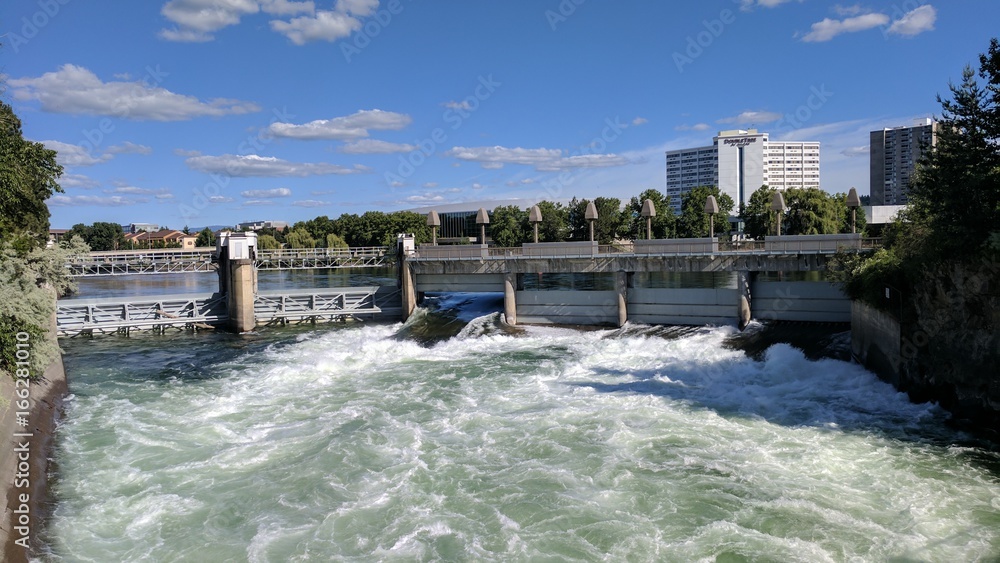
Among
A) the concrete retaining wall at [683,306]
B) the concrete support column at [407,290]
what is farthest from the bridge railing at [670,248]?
the concrete retaining wall at [683,306]

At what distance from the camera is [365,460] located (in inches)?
637

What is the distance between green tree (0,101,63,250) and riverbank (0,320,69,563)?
477 cm

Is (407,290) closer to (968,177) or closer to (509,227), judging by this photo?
(968,177)

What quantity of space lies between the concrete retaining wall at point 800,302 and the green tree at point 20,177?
2870 centimetres

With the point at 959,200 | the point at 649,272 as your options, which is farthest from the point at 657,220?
the point at 959,200

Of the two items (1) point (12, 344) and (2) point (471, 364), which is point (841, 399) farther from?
(1) point (12, 344)

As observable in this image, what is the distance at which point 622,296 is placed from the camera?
33219mm

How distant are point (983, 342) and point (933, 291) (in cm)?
239

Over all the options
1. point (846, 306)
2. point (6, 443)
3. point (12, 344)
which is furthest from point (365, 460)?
point (846, 306)

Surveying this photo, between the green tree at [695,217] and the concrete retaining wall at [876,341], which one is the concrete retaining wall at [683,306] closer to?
the concrete retaining wall at [876,341]

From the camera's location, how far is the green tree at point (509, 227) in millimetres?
99125

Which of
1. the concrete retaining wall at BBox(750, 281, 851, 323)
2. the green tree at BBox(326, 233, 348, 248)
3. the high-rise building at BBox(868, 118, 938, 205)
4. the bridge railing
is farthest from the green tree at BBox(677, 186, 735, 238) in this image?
the high-rise building at BBox(868, 118, 938, 205)

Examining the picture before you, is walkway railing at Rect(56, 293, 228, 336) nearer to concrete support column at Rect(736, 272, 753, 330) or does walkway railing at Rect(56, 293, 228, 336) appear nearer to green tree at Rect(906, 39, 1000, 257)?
concrete support column at Rect(736, 272, 753, 330)

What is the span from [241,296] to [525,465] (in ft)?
90.9
